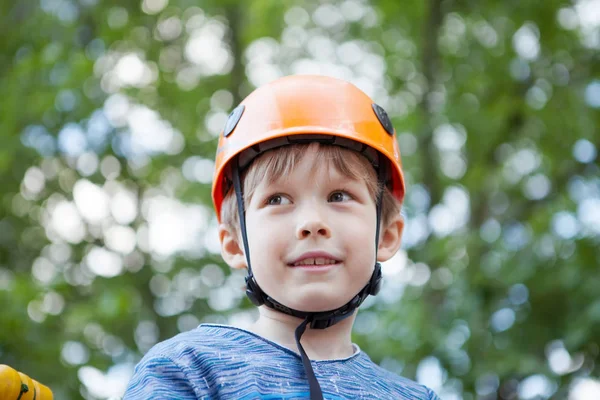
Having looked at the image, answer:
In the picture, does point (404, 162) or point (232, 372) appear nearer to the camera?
point (232, 372)

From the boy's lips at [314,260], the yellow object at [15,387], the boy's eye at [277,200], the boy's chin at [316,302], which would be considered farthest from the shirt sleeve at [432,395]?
the yellow object at [15,387]

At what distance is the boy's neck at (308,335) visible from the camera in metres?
2.63

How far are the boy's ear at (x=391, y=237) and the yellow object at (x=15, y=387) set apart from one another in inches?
50.2

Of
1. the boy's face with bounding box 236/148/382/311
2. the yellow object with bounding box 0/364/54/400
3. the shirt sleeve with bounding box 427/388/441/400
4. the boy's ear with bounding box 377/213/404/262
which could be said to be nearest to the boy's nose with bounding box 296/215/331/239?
the boy's face with bounding box 236/148/382/311

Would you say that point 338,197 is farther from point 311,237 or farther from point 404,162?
point 404,162

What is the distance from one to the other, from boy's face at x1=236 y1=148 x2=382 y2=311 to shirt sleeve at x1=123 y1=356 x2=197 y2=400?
0.43 meters

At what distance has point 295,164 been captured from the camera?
8.52ft

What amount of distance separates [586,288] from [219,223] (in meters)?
5.65

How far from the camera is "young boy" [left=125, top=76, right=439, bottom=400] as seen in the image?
238 cm

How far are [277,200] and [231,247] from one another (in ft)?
1.29

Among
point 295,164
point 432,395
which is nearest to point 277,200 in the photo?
point 295,164

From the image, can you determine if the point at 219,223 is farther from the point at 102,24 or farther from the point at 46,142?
the point at 102,24

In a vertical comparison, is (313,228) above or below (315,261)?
above

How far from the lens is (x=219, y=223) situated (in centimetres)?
300
